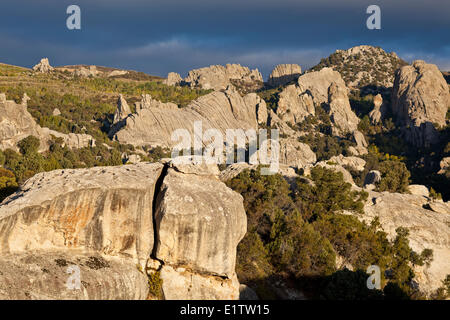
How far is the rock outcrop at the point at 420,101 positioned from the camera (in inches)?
4021

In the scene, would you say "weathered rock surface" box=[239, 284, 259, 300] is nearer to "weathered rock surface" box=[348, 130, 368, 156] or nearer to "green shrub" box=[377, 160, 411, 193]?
"green shrub" box=[377, 160, 411, 193]

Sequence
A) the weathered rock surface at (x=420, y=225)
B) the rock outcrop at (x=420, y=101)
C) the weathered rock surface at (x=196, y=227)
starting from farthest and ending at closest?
the rock outcrop at (x=420, y=101) → the weathered rock surface at (x=420, y=225) → the weathered rock surface at (x=196, y=227)

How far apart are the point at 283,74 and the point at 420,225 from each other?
515 feet

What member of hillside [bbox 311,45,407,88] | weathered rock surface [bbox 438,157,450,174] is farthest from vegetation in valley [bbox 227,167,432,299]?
hillside [bbox 311,45,407,88]

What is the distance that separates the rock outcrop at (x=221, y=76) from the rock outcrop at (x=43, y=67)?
56.3 metres

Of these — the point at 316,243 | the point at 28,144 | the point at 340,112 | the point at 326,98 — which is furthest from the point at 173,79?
the point at 316,243

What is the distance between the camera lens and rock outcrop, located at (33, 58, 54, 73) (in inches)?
5733

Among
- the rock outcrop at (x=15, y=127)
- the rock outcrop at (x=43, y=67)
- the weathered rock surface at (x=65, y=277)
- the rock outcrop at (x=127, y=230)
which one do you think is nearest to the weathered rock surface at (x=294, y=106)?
the rock outcrop at (x=15, y=127)

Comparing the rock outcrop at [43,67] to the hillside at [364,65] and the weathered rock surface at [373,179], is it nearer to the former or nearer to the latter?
the hillside at [364,65]

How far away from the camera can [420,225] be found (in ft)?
125

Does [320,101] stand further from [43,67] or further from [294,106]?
[43,67]

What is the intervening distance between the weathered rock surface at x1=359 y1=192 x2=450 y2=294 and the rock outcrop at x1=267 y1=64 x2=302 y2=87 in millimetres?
149929

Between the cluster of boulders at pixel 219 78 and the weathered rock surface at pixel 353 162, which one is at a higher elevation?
the cluster of boulders at pixel 219 78
